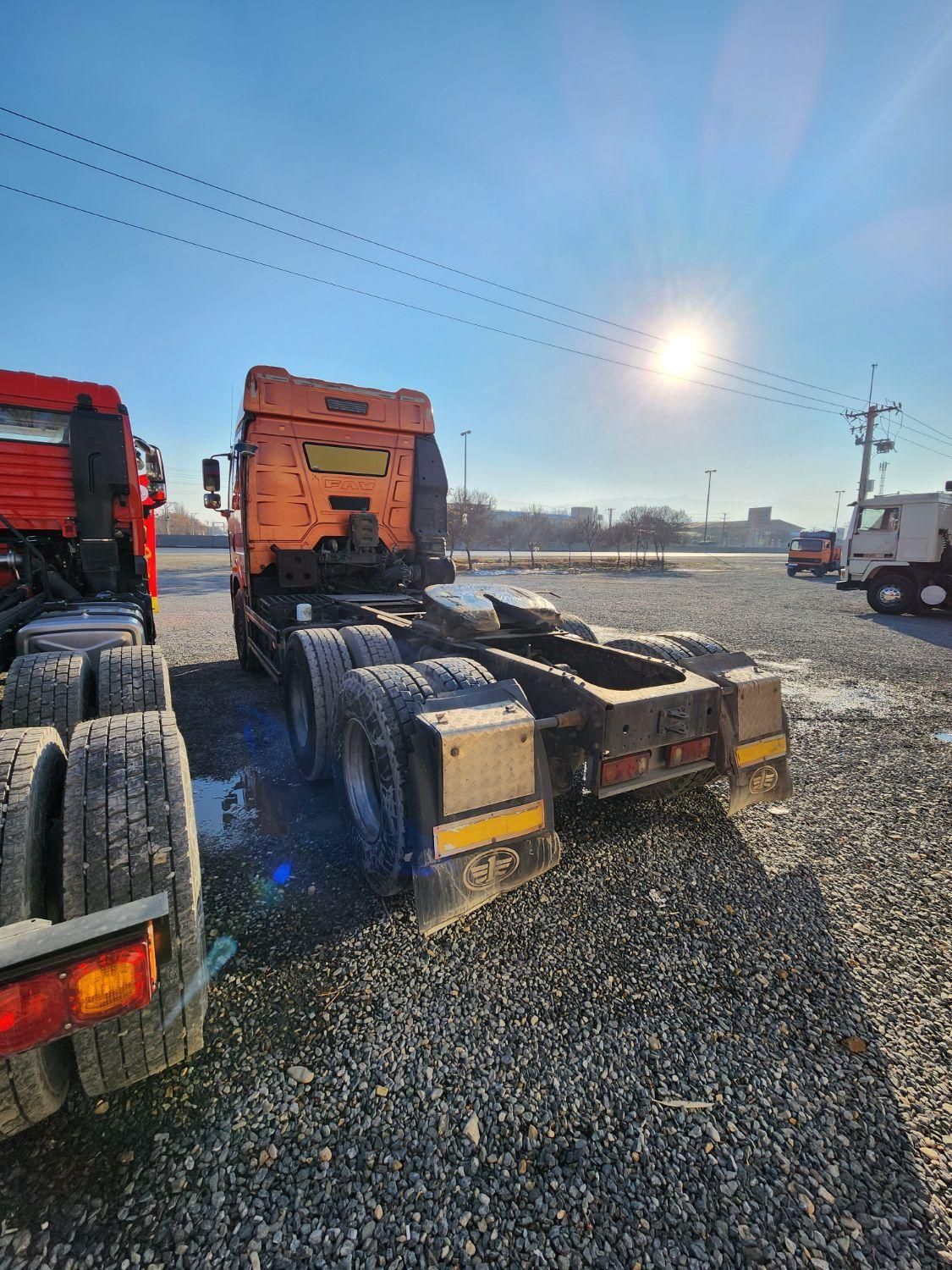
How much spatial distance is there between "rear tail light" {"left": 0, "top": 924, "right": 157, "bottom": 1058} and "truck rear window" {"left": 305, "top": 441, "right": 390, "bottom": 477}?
5.57m

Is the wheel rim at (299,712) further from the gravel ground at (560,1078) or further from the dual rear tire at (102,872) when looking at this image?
the dual rear tire at (102,872)

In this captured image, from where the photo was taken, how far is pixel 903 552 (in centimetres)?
1423

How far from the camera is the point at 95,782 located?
5.67ft

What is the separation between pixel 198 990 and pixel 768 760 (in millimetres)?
2923

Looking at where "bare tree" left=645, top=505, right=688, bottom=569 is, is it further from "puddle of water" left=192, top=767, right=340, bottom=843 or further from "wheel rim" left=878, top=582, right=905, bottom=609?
"puddle of water" left=192, top=767, right=340, bottom=843

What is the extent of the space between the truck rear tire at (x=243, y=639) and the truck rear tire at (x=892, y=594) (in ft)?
50.9

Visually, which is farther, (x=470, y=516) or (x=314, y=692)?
(x=470, y=516)

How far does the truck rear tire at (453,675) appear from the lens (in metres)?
2.83

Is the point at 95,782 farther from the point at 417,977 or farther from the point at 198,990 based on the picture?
the point at 417,977

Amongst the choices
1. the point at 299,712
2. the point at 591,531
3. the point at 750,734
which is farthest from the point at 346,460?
the point at 591,531

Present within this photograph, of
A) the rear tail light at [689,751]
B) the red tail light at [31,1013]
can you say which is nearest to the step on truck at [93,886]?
the red tail light at [31,1013]

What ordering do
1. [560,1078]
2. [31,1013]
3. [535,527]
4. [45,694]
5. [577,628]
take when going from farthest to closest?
[535,527], [577,628], [45,694], [560,1078], [31,1013]

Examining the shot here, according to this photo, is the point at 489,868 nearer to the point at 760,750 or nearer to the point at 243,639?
the point at 760,750

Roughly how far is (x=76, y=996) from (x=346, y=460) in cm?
579
